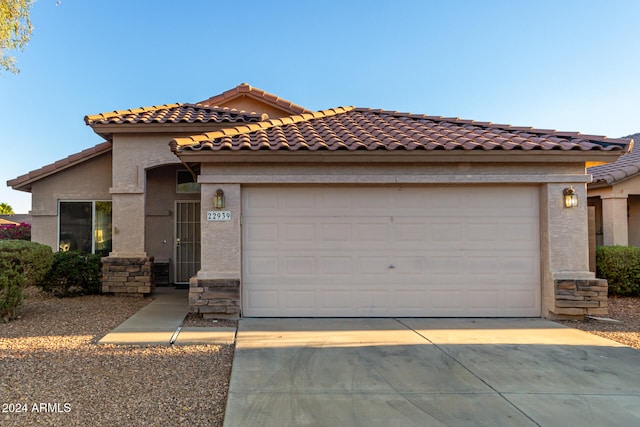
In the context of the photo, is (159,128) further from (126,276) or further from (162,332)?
(162,332)

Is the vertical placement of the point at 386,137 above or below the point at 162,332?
above

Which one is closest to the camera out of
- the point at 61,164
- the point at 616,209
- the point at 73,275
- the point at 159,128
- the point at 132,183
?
the point at 73,275

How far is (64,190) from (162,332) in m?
6.80

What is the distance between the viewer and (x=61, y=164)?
1039 centimetres

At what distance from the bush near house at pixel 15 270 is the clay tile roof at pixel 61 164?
368 cm

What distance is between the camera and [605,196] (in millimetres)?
11758

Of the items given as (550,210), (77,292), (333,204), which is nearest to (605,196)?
(550,210)

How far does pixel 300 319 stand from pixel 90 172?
24.9ft

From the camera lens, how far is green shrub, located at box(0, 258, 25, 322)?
22.1 feet

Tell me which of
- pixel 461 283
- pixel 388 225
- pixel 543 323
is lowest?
pixel 543 323

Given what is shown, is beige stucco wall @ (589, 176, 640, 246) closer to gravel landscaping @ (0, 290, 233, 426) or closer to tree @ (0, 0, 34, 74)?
gravel landscaping @ (0, 290, 233, 426)

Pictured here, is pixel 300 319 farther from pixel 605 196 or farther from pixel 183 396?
pixel 605 196

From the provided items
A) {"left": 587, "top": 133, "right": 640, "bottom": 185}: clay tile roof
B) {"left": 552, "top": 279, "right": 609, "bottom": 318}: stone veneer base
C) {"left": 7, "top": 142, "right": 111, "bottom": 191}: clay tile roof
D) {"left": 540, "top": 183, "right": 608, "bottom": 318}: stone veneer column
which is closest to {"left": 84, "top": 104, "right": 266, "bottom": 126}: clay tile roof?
{"left": 7, "top": 142, "right": 111, "bottom": 191}: clay tile roof

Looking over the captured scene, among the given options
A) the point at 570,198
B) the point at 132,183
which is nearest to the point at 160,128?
the point at 132,183
